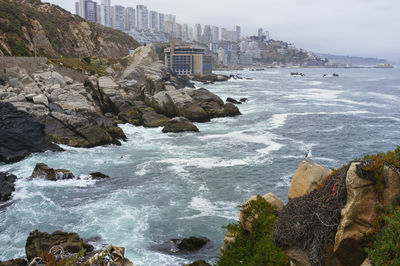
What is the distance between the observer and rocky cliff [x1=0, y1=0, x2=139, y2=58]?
2501 inches

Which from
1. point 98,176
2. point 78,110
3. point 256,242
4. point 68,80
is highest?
point 68,80

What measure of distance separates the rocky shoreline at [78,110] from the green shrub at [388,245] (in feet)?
95.6

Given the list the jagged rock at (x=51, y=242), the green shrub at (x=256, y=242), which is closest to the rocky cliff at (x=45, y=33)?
the jagged rock at (x=51, y=242)

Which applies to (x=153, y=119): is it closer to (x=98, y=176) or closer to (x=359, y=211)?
(x=98, y=176)

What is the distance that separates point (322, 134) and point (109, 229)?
1206 inches

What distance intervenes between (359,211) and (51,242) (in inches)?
472

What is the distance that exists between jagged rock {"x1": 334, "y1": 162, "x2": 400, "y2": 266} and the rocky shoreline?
92.7 feet

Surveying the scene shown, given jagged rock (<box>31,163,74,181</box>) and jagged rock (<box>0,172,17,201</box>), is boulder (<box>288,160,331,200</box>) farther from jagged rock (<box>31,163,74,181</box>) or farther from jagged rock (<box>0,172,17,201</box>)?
jagged rock (<box>31,163,74,181</box>)

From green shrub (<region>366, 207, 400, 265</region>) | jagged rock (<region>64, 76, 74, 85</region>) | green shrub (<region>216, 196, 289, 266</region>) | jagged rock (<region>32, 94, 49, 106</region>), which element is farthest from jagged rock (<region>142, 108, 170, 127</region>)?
green shrub (<region>366, 207, 400, 265</region>)

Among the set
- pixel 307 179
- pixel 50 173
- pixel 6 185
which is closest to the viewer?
pixel 307 179

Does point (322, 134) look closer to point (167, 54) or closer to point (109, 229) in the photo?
point (109, 229)

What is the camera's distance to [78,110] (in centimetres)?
3909

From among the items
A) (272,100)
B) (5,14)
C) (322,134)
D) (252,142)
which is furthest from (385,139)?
(5,14)

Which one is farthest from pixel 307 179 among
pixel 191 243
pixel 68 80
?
pixel 68 80
